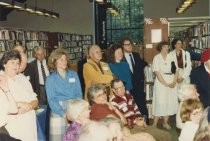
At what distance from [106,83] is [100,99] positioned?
3.53 feet

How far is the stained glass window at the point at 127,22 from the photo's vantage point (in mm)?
20812

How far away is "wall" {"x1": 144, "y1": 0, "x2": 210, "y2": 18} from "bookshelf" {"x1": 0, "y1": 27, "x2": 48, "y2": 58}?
675cm

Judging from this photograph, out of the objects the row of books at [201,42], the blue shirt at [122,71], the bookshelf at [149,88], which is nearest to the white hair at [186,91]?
the blue shirt at [122,71]

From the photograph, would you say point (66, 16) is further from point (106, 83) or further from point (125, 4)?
point (106, 83)

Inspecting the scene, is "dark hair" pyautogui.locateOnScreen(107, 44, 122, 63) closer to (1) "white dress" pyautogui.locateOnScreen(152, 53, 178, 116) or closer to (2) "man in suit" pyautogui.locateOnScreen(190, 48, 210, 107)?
(1) "white dress" pyautogui.locateOnScreen(152, 53, 178, 116)

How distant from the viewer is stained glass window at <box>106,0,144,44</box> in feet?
68.3

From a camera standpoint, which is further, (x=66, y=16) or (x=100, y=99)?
(x=66, y=16)

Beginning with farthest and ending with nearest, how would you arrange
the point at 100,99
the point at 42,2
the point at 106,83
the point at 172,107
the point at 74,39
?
the point at 42,2 < the point at 74,39 < the point at 172,107 < the point at 106,83 < the point at 100,99

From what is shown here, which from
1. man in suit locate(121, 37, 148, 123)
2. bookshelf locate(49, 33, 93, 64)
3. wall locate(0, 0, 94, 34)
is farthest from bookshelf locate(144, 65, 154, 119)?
wall locate(0, 0, 94, 34)

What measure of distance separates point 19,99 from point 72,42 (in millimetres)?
14040

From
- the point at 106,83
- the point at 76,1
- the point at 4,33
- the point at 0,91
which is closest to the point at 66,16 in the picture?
the point at 76,1

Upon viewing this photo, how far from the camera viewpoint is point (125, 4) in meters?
21.4

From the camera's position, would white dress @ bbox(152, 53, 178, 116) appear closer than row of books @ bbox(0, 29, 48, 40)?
Yes

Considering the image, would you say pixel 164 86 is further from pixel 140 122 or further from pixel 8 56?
pixel 8 56
